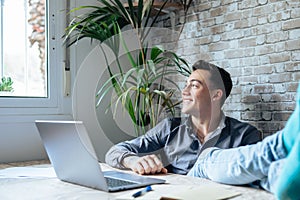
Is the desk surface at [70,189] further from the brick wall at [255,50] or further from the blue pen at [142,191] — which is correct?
the brick wall at [255,50]

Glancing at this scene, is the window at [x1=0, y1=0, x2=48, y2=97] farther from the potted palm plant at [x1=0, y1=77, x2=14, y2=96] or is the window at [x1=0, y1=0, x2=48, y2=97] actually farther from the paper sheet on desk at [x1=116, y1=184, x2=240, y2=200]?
the paper sheet on desk at [x1=116, y1=184, x2=240, y2=200]

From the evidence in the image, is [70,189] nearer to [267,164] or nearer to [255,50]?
[267,164]

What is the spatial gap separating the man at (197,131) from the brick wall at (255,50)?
9.3 inches

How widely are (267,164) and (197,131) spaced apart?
4.00 ft

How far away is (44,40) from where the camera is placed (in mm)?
2670

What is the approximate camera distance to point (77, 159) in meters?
1.28

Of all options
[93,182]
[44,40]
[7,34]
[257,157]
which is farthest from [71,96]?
[257,157]

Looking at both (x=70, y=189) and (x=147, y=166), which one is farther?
(x=147, y=166)

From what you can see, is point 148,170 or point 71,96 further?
point 71,96

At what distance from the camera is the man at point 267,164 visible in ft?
2.53

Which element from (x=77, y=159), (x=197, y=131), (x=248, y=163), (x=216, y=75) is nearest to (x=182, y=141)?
(x=197, y=131)

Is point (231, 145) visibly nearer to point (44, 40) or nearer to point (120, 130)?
point (120, 130)

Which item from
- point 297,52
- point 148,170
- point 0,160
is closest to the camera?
point 148,170

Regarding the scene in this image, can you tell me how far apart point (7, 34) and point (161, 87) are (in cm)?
116
